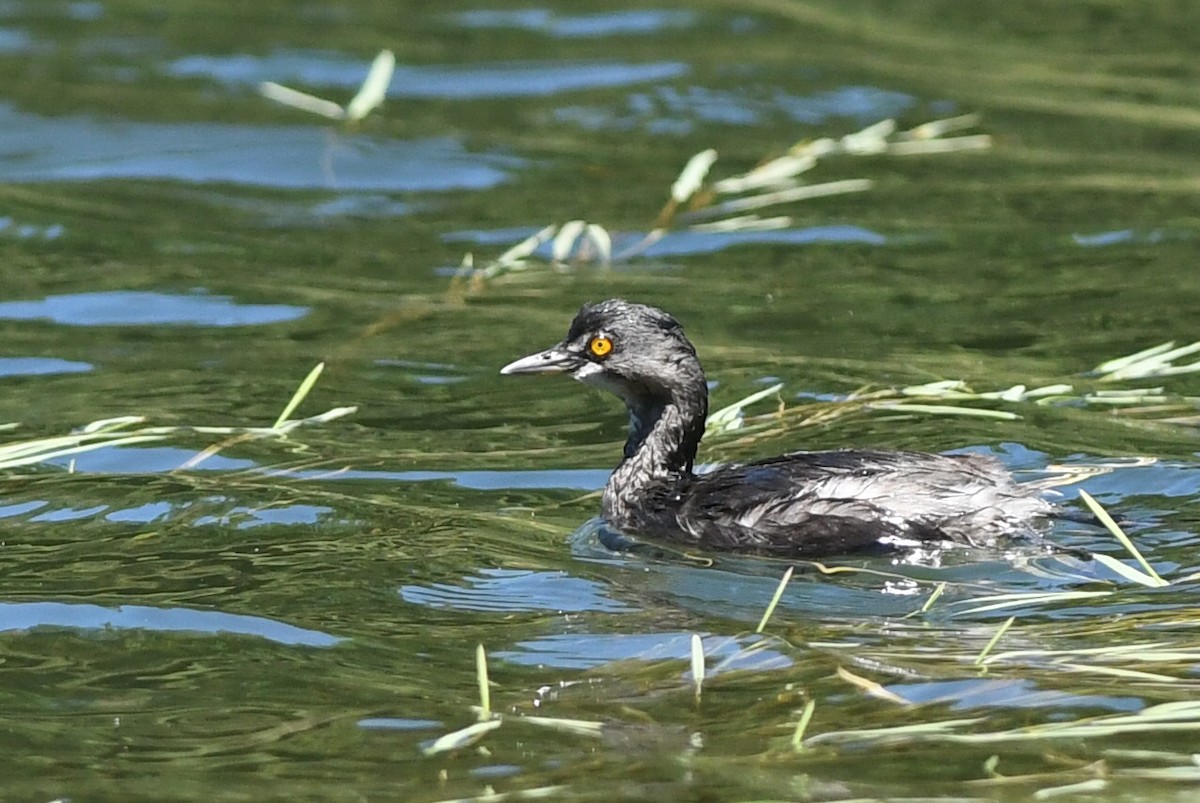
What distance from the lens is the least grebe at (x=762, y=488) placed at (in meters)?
6.95

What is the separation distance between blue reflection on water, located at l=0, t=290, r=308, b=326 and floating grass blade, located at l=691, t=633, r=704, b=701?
4961 millimetres

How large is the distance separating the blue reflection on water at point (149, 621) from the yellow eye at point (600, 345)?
6.47 feet

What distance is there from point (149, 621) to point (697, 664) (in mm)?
1794

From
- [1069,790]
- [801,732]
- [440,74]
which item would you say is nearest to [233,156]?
[440,74]

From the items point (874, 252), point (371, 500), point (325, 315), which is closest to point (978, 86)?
point (874, 252)

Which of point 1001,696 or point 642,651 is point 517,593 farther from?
point 1001,696

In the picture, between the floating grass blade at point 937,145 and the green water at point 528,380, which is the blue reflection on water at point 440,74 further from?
the floating grass blade at point 937,145

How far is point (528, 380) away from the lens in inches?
371

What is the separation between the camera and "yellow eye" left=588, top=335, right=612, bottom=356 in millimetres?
7879

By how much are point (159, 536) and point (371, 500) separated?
0.77 m

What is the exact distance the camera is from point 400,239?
11641 mm

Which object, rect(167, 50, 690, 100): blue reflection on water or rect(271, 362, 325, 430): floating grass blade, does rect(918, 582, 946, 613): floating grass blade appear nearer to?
rect(271, 362, 325, 430): floating grass blade

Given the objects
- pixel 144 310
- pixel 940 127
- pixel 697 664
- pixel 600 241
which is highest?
pixel 697 664

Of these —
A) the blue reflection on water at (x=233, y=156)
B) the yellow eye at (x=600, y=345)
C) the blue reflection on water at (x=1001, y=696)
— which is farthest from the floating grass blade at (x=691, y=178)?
the blue reflection on water at (x=1001, y=696)
